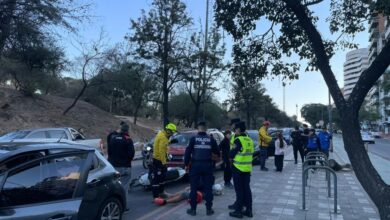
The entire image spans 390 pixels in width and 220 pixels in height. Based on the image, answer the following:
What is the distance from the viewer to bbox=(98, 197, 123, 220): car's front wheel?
6.55 meters

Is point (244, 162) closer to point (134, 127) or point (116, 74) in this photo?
point (116, 74)

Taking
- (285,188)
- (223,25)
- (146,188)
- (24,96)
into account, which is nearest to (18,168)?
(223,25)

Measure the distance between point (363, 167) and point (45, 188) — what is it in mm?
4007

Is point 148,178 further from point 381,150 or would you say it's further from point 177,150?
point 381,150

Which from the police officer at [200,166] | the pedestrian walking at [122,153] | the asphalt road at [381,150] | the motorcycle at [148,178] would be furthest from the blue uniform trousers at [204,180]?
the asphalt road at [381,150]

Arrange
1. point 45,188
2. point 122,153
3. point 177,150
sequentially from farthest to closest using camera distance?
point 177,150 < point 122,153 < point 45,188

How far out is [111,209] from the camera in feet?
22.5

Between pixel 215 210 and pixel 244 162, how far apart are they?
130cm

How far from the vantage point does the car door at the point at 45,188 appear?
5.09 meters

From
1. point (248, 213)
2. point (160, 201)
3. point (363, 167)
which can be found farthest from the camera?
point (160, 201)

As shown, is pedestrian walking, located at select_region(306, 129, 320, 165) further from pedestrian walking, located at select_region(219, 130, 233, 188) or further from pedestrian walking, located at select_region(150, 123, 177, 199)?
pedestrian walking, located at select_region(150, 123, 177, 199)

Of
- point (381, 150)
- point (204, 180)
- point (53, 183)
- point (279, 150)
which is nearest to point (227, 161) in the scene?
point (204, 180)

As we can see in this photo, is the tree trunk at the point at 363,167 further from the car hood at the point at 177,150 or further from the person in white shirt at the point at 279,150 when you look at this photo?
the person in white shirt at the point at 279,150

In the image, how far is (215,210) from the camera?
9.13m
